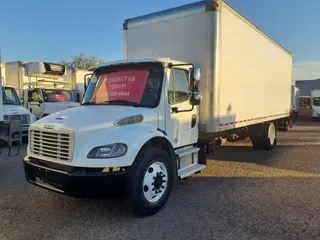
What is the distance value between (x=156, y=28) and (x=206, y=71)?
1.71m

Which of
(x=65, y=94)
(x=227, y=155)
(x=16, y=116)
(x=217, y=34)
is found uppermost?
(x=217, y=34)

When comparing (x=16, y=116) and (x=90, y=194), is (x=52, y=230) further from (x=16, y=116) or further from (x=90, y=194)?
(x=16, y=116)

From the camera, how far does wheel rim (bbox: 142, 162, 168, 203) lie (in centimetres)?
443

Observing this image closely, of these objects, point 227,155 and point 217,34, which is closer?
point 217,34

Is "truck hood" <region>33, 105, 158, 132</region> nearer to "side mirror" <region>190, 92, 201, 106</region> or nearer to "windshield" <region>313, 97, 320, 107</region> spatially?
"side mirror" <region>190, 92, 201, 106</region>

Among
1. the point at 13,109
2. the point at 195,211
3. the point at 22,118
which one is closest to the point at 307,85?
the point at 22,118

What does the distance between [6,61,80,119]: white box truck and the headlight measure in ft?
32.7

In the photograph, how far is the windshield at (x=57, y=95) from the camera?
538 inches

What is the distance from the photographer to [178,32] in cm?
633

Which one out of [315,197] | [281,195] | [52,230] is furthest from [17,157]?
[315,197]

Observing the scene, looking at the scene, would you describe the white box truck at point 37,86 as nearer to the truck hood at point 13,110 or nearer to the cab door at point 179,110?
the truck hood at point 13,110

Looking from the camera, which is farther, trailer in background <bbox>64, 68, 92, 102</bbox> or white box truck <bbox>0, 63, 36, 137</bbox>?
trailer in background <bbox>64, 68, 92, 102</bbox>

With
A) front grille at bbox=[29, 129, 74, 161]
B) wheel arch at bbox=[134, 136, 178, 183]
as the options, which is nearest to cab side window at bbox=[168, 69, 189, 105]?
wheel arch at bbox=[134, 136, 178, 183]

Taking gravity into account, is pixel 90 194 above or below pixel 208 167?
above
